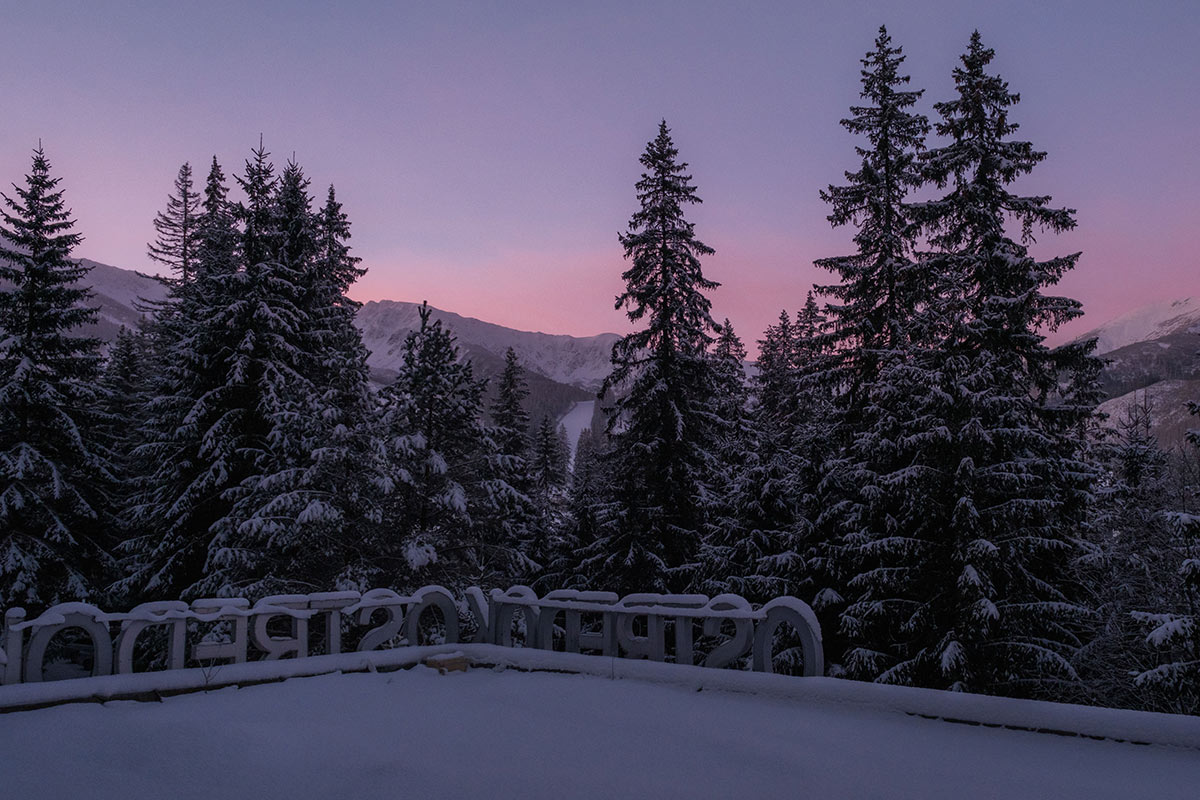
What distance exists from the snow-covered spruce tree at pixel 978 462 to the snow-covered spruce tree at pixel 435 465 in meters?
10.7

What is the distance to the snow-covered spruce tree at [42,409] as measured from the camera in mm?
17797

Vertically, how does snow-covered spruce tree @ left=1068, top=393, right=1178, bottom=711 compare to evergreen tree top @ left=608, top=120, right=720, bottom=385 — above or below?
below

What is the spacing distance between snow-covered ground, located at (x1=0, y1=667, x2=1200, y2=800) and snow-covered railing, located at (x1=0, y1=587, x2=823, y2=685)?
0.99 meters

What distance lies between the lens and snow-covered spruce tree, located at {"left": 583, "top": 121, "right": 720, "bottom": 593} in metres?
20.8

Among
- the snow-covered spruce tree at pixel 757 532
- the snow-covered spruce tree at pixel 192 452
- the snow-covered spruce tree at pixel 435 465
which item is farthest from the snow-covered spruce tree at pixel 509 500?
the snow-covered spruce tree at pixel 192 452

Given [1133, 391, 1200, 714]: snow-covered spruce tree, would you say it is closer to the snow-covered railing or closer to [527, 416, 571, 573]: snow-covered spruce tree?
the snow-covered railing

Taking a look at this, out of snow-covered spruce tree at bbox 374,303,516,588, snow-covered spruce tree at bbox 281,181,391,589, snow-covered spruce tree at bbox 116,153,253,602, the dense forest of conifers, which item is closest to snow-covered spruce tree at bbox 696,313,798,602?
the dense forest of conifers

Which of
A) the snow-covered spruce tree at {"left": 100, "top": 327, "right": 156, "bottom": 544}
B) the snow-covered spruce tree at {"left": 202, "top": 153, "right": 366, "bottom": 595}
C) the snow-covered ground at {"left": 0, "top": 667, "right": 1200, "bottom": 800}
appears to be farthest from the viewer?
the snow-covered spruce tree at {"left": 100, "top": 327, "right": 156, "bottom": 544}

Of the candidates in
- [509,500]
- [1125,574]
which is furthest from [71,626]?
[1125,574]

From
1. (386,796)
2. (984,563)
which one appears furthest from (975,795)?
(984,563)

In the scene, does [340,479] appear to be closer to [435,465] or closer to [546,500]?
[435,465]

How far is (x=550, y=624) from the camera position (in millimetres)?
8773

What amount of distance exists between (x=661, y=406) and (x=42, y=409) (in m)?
17.9

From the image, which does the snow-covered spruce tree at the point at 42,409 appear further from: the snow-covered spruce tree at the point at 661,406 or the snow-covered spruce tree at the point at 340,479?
the snow-covered spruce tree at the point at 661,406
